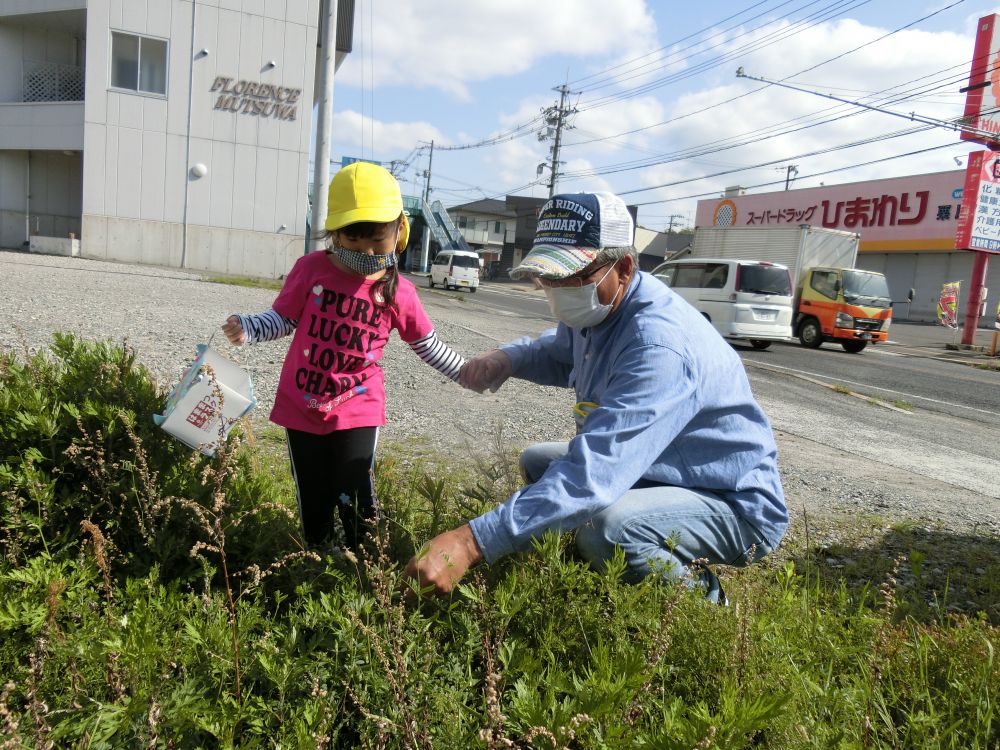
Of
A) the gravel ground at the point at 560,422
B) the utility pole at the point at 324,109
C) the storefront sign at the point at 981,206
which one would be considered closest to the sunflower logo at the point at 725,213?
the storefront sign at the point at 981,206

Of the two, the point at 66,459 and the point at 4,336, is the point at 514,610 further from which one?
the point at 4,336

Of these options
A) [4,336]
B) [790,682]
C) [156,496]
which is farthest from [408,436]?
[4,336]

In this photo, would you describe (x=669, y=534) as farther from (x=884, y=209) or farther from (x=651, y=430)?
(x=884, y=209)

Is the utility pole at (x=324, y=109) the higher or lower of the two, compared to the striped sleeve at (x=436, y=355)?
higher

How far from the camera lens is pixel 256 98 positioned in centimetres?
2347

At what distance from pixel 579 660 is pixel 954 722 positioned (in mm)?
876

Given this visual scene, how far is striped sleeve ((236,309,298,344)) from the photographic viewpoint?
8.98 feet

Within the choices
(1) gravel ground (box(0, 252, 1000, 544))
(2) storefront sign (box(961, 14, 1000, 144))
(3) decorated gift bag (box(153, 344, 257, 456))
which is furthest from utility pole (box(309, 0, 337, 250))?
(2) storefront sign (box(961, 14, 1000, 144))

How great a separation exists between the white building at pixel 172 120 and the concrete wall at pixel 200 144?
0.03 m

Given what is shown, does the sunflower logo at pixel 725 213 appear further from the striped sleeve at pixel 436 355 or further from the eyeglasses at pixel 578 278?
the eyeglasses at pixel 578 278

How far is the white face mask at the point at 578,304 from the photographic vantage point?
238 cm

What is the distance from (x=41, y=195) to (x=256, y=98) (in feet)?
29.8

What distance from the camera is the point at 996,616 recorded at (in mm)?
2949

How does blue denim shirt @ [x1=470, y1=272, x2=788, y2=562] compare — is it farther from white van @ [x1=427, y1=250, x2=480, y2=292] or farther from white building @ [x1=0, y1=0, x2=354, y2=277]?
white van @ [x1=427, y1=250, x2=480, y2=292]
